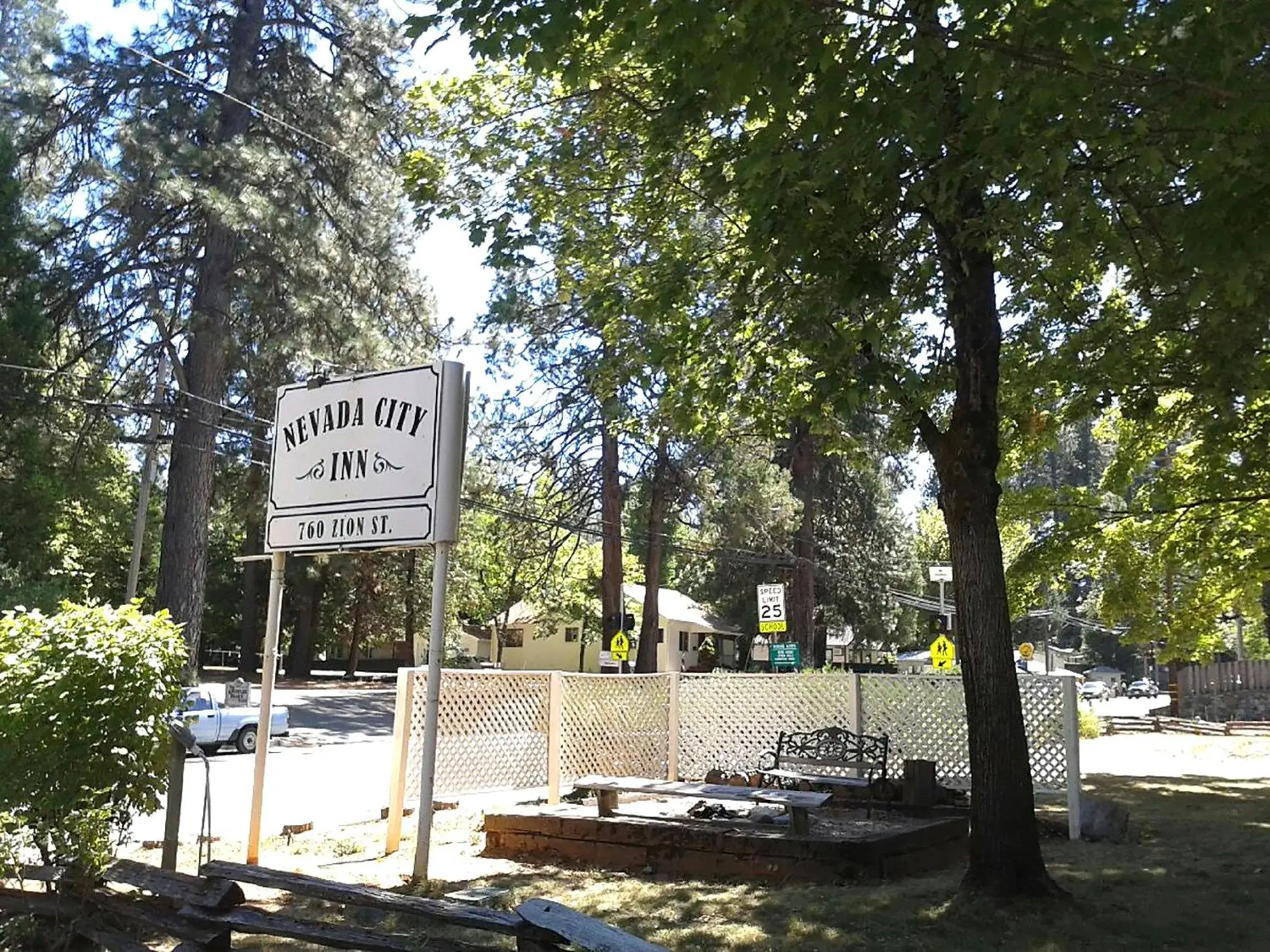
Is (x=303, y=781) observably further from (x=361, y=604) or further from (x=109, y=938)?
(x=361, y=604)

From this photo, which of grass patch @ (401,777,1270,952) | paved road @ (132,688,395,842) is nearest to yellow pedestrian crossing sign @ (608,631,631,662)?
paved road @ (132,688,395,842)

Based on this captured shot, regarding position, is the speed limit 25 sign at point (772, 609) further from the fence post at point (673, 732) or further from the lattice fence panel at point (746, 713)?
the fence post at point (673, 732)

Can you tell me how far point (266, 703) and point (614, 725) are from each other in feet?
18.0

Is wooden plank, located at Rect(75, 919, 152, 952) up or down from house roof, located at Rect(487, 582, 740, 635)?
down

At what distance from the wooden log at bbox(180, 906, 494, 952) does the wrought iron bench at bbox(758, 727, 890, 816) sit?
22.7ft

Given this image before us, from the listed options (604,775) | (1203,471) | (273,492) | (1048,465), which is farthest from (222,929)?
(1048,465)

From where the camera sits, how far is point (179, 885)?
5.34m

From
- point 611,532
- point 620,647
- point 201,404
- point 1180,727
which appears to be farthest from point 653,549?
point 1180,727

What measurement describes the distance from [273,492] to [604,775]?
5884mm

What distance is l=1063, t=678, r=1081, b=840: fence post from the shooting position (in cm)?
1039

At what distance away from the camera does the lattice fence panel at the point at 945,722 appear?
10.8 meters

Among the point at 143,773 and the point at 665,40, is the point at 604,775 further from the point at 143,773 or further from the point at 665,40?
the point at 665,40

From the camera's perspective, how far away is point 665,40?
5.07 metres

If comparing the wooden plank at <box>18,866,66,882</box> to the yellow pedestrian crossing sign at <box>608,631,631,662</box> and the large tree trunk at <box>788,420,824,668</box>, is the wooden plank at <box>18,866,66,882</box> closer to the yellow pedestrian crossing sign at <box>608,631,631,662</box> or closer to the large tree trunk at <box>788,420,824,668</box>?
the yellow pedestrian crossing sign at <box>608,631,631,662</box>
